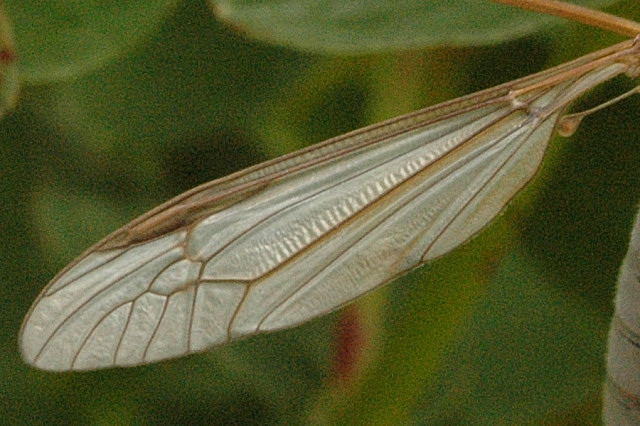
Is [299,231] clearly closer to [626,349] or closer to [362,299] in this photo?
[626,349]

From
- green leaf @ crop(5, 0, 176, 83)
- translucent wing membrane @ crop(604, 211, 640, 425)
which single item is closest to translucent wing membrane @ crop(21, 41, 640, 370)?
translucent wing membrane @ crop(604, 211, 640, 425)

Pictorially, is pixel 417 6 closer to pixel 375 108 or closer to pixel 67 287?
pixel 375 108

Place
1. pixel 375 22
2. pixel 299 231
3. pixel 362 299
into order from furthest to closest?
pixel 362 299
pixel 375 22
pixel 299 231

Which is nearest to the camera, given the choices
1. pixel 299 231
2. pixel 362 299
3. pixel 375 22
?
pixel 299 231

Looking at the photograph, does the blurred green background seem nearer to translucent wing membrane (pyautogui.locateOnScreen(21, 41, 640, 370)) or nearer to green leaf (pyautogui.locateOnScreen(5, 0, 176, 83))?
green leaf (pyautogui.locateOnScreen(5, 0, 176, 83))

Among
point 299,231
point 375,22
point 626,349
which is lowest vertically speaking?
point 626,349

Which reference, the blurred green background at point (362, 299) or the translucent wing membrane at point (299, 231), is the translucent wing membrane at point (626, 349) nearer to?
the translucent wing membrane at point (299, 231)

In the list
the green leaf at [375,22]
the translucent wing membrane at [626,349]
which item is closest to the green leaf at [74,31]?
the green leaf at [375,22]

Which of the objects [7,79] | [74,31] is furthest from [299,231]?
[74,31]
